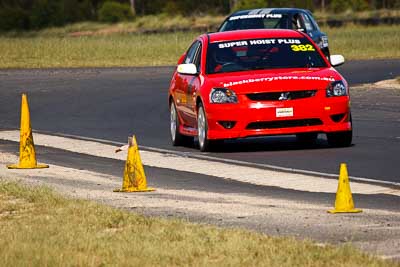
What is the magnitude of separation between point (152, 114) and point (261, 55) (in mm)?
6994

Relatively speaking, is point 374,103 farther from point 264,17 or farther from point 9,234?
point 9,234

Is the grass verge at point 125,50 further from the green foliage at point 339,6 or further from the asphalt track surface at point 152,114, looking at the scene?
the green foliage at point 339,6

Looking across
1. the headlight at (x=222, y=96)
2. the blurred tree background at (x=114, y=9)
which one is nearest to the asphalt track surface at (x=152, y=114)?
the headlight at (x=222, y=96)

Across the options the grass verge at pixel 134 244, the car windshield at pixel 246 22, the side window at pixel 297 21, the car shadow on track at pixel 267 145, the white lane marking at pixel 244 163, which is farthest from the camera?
the side window at pixel 297 21

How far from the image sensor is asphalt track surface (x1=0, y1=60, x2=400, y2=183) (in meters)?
17.1

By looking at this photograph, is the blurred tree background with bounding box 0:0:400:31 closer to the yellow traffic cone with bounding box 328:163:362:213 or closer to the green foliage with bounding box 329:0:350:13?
the green foliage with bounding box 329:0:350:13

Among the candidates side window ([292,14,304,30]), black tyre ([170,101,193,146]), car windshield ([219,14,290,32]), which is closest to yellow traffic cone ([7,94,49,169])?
black tyre ([170,101,193,146])

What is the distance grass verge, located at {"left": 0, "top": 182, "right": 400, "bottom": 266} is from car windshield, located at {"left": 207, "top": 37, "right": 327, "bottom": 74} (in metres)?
7.02

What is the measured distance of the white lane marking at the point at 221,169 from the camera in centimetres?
1412

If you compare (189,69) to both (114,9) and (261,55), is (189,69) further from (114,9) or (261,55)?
(114,9)

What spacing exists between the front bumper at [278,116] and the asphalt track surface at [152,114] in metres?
0.29

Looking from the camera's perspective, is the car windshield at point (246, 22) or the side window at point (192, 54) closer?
the side window at point (192, 54)

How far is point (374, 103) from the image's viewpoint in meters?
26.8

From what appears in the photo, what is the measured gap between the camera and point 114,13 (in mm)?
93938
